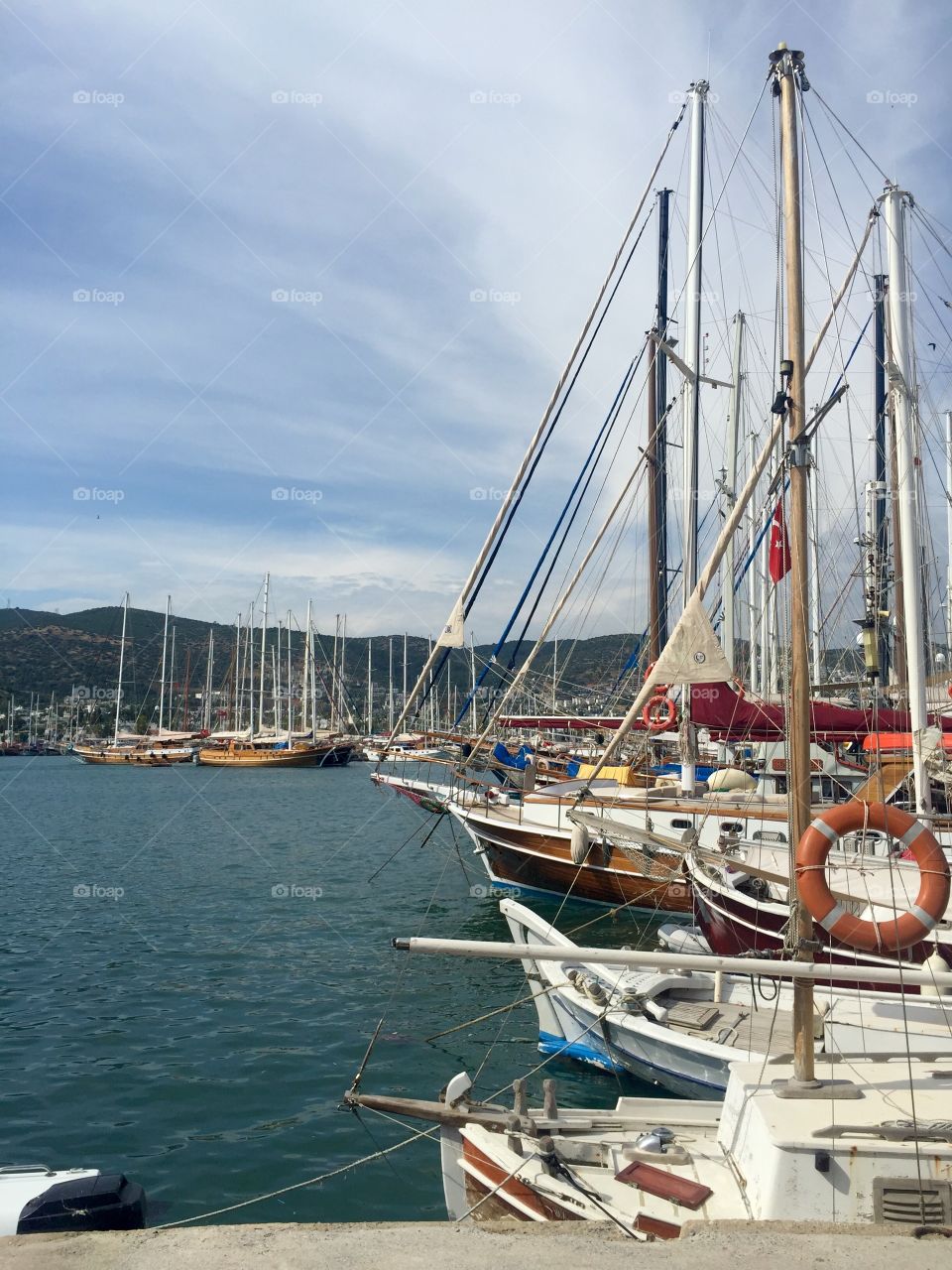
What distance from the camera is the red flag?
13.1m

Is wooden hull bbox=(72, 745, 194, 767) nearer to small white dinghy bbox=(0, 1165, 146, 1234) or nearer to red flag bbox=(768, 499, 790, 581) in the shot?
red flag bbox=(768, 499, 790, 581)

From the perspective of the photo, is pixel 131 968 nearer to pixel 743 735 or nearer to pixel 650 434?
pixel 743 735

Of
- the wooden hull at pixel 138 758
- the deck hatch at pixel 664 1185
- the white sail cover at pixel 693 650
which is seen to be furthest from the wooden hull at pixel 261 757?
the deck hatch at pixel 664 1185

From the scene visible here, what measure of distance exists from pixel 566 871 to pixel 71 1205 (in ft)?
52.4

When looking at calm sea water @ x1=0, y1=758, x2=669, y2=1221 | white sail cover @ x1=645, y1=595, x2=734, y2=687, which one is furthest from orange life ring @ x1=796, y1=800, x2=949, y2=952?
calm sea water @ x1=0, y1=758, x2=669, y2=1221

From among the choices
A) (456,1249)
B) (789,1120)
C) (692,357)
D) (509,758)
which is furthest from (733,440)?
(456,1249)

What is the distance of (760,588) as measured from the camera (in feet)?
136

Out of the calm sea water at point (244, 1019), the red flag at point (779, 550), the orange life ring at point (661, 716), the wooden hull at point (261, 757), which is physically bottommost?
the wooden hull at point (261, 757)

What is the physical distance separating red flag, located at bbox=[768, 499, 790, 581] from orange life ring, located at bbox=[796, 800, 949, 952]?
18.2ft

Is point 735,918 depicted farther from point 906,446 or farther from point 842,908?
point 906,446

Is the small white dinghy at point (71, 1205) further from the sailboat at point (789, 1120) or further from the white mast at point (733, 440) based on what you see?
the white mast at point (733, 440)

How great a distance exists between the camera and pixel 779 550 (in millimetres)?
13359

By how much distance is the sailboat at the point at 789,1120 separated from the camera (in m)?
6.46

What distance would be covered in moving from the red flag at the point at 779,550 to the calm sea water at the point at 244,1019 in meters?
7.20
